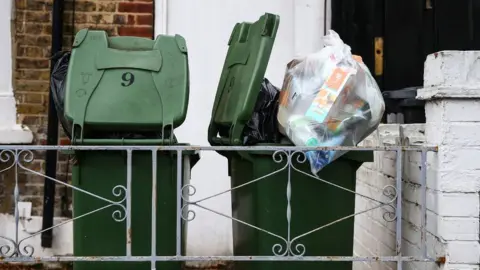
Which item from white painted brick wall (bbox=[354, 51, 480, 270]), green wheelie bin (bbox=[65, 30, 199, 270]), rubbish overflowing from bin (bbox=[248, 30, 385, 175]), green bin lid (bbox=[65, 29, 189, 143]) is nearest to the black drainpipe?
green bin lid (bbox=[65, 29, 189, 143])

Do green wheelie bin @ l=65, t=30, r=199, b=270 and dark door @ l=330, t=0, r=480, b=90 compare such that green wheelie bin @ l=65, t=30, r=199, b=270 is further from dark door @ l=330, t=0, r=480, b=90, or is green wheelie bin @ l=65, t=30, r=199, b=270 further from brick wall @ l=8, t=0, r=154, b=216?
dark door @ l=330, t=0, r=480, b=90

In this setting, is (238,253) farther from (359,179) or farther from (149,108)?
(359,179)

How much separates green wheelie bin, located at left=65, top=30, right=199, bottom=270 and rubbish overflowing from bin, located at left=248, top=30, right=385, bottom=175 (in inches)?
21.9

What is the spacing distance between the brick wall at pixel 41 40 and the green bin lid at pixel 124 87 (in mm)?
1739

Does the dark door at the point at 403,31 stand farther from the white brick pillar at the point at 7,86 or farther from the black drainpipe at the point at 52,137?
the white brick pillar at the point at 7,86

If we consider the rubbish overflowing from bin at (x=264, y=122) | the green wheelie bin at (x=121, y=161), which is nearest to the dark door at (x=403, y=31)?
the rubbish overflowing from bin at (x=264, y=122)

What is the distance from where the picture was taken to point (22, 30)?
18.1ft

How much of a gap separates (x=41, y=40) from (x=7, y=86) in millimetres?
431

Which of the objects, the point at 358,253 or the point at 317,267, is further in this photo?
the point at 358,253

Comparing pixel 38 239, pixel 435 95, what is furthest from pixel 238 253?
pixel 38 239

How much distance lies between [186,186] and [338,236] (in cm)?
78

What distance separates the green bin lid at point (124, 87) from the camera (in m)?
3.58

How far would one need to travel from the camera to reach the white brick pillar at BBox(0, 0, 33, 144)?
5457 mm

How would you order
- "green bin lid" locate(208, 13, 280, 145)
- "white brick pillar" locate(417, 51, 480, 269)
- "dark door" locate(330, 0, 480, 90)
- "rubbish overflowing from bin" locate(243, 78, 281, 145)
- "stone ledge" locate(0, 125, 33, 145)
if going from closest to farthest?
"white brick pillar" locate(417, 51, 480, 269)
"green bin lid" locate(208, 13, 280, 145)
"rubbish overflowing from bin" locate(243, 78, 281, 145)
"stone ledge" locate(0, 125, 33, 145)
"dark door" locate(330, 0, 480, 90)
